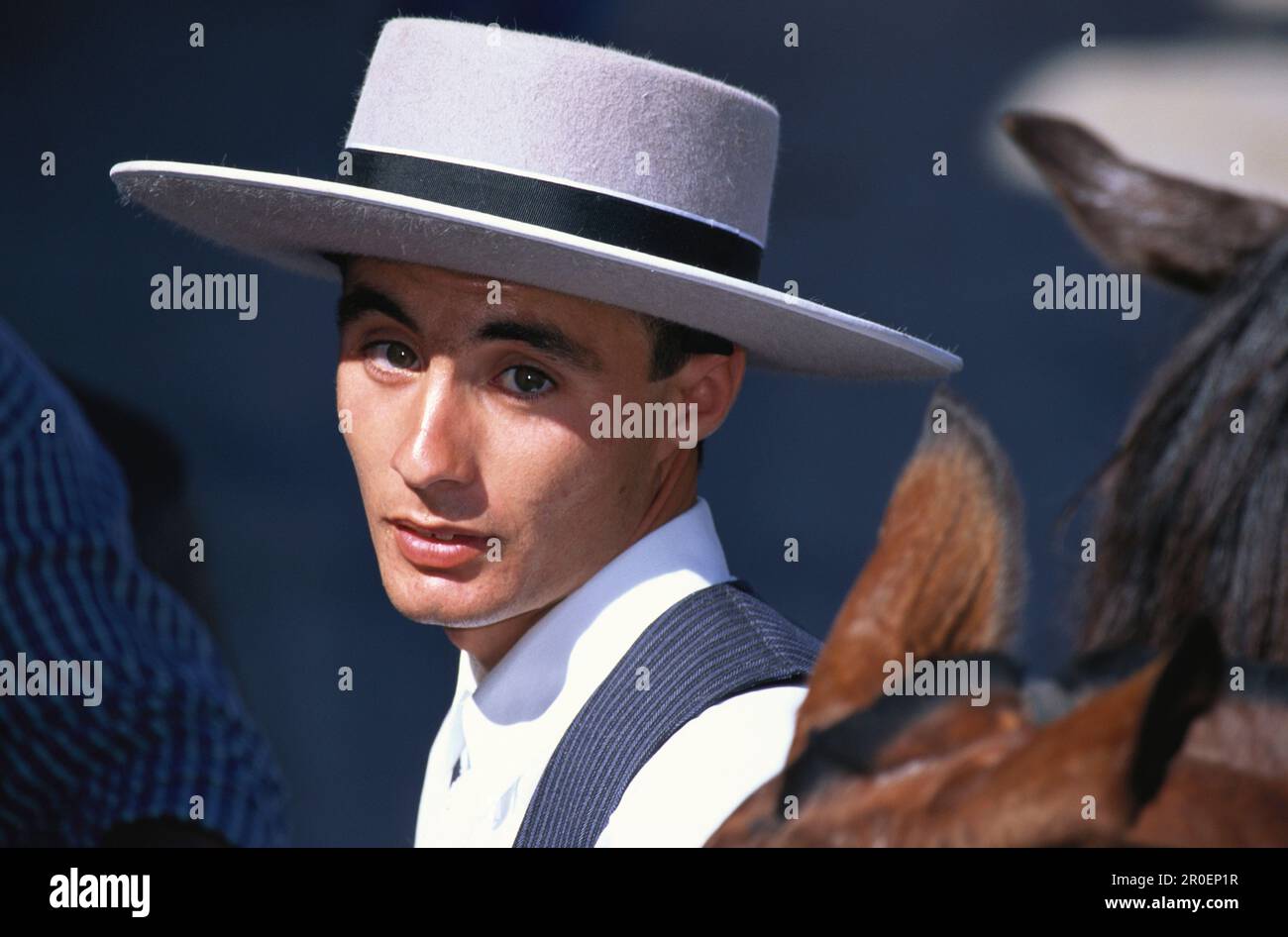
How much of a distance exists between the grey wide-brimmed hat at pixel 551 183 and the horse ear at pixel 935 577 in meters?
0.17

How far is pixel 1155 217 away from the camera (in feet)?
4.96

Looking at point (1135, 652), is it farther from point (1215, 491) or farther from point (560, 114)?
point (560, 114)

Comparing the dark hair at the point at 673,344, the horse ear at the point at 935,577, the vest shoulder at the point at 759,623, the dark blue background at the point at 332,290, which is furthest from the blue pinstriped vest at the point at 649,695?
the dark blue background at the point at 332,290

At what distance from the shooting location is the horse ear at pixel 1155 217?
1450 mm

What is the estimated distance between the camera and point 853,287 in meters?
1.88

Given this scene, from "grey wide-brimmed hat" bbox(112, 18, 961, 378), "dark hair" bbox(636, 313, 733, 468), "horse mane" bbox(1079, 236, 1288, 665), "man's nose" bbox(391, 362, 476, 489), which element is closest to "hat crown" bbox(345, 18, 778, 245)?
"grey wide-brimmed hat" bbox(112, 18, 961, 378)

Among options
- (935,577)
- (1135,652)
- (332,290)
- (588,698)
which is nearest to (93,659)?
(332,290)

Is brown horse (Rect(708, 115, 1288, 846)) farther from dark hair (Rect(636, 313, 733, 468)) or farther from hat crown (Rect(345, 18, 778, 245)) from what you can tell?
hat crown (Rect(345, 18, 778, 245))

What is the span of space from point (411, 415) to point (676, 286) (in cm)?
30

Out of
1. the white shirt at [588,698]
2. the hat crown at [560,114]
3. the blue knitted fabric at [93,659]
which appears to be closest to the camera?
the white shirt at [588,698]

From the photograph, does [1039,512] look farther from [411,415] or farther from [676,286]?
[411,415]

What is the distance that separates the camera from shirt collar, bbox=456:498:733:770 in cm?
145

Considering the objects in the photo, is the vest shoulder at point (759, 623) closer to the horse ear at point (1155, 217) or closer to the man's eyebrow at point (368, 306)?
the man's eyebrow at point (368, 306)
